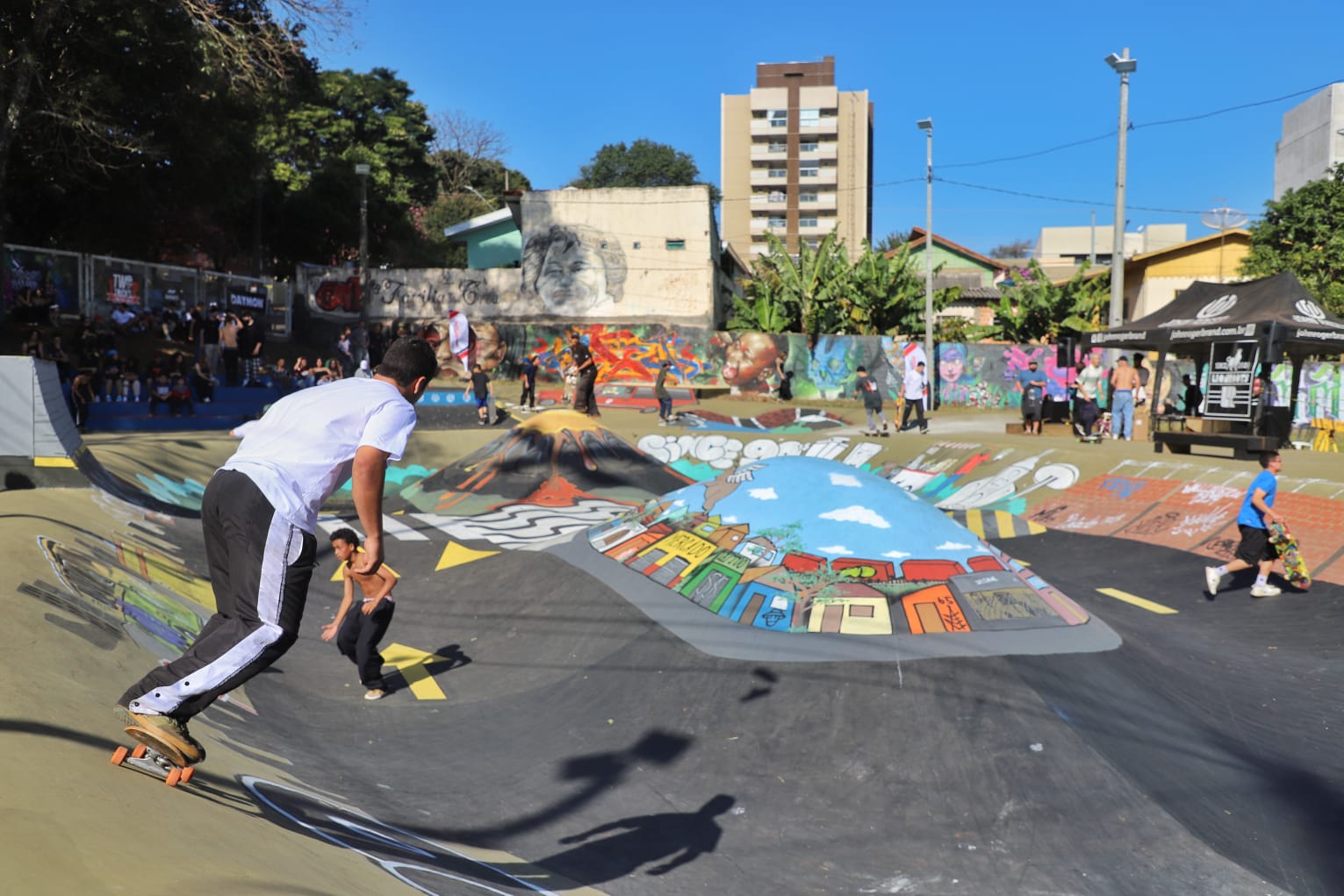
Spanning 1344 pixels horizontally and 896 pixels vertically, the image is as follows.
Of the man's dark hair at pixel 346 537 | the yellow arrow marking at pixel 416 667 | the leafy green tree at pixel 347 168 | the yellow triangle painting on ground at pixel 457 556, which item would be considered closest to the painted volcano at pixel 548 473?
→ the yellow triangle painting on ground at pixel 457 556

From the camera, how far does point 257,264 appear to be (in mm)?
37156

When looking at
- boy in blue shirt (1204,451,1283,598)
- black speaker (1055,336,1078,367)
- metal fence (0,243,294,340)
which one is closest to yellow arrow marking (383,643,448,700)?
boy in blue shirt (1204,451,1283,598)

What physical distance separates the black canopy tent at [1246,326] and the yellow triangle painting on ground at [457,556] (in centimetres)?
1169

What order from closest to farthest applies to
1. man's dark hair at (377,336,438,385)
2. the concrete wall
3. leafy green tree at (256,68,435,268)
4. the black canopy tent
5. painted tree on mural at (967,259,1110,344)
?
man's dark hair at (377,336,438,385) < the black canopy tent < painted tree on mural at (967,259,1110,344) < leafy green tree at (256,68,435,268) < the concrete wall

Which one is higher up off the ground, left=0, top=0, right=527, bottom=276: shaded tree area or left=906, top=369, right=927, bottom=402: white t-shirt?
left=0, top=0, right=527, bottom=276: shaded tree area

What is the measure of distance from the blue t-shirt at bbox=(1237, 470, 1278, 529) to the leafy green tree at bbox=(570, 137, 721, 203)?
68783 mm

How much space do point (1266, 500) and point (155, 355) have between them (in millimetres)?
21980

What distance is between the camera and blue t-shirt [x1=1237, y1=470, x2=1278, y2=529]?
9.75 meters

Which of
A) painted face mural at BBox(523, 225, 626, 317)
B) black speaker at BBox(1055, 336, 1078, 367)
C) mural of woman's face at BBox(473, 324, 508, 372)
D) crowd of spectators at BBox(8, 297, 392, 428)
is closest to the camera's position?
crowd of spectators at BBox(8, 297, 392, 428)

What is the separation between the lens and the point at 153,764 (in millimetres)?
3840

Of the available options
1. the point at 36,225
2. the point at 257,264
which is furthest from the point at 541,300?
the point at 36,225

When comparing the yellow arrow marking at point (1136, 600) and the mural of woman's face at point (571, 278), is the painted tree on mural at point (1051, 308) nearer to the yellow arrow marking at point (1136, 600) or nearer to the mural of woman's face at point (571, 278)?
the mural of woman's face at point (571, 278)

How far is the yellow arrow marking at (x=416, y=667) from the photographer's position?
25.0 ft

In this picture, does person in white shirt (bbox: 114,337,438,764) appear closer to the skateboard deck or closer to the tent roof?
the skateboard deck
